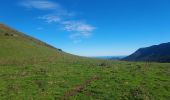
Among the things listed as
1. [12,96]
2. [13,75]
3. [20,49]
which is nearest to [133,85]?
[12,96]

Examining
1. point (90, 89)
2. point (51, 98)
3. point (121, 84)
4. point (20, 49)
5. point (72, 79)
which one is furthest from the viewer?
point (20, 49)

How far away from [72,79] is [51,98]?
9.75 m

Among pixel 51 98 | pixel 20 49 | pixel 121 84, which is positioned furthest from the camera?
pixel 20 49

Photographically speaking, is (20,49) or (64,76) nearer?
(64,76)

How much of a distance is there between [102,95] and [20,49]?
2035 inches

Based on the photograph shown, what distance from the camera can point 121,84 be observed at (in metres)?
34.6

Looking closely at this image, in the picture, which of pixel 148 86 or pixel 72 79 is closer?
pixel 148 86

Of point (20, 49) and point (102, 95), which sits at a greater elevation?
point (20, 49)

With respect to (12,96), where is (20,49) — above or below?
above

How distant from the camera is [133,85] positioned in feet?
111

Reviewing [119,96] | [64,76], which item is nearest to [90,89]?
[119,96]

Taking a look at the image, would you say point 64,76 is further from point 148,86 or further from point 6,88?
point 148,86

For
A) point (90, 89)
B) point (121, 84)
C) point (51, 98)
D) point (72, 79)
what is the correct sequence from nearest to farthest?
point (51, 98)
point (90, 89)
point (121, 84)
point (72, 79)

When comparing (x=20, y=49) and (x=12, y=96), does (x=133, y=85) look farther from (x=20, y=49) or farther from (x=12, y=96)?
(x=20, y=49)
